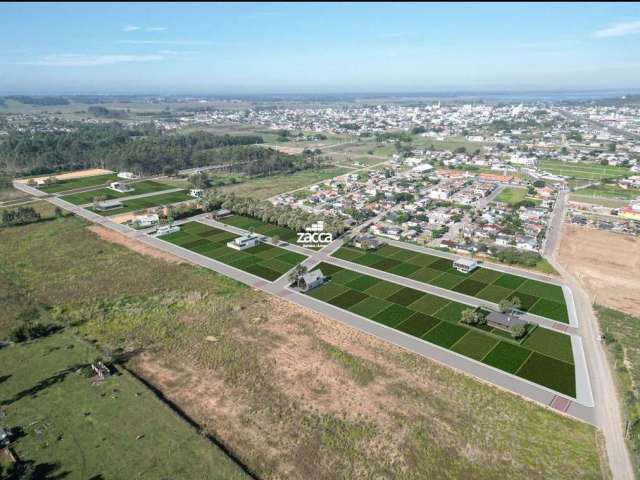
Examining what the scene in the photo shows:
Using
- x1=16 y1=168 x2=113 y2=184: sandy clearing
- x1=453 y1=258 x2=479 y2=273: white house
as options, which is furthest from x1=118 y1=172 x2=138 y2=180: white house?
x1=453 y1=258 x2=479 y2=273: white house

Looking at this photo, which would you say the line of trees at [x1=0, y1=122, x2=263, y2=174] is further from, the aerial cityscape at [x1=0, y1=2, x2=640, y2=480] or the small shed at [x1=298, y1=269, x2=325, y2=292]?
the small shed at [x1=298, y1=269, x2=325, y2=292]

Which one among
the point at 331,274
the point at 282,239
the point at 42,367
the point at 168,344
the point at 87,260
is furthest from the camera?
the point at 282,239

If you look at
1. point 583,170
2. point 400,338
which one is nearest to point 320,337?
point 400,338

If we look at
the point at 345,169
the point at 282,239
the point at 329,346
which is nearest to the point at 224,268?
the point at 282,239

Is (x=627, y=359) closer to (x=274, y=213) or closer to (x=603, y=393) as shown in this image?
(x=603, y=393)

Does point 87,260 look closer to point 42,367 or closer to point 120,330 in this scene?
point 120,330

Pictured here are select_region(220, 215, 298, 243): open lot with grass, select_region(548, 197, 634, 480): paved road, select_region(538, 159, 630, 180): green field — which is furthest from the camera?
select_region(538, 159, 630, 180): green field
